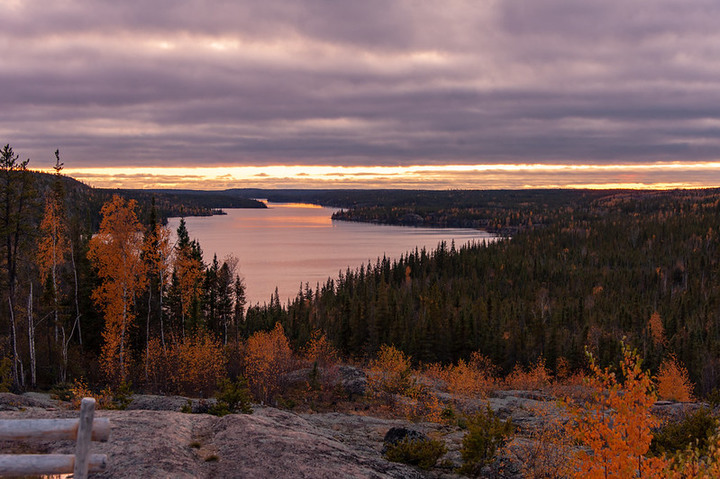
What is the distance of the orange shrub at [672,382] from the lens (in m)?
82.6

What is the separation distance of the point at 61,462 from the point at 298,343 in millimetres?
87311

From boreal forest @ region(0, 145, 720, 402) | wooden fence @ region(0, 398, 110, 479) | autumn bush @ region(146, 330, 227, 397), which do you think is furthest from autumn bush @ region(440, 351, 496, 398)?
wooden fence @ region(0, 398, 110, 479)

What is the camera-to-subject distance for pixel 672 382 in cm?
8969

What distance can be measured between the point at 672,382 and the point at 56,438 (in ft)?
352

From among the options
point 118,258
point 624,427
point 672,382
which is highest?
point 118,258

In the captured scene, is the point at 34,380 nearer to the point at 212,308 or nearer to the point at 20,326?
the point at 20,326

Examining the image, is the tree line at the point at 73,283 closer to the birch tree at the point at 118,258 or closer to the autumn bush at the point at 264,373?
the birch tree at the point at 118,258

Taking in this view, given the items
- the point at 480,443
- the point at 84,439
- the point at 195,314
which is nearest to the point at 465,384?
the point at 195,314

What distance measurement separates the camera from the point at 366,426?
33.3 meters

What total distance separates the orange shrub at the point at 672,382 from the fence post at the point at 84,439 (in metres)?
91.2

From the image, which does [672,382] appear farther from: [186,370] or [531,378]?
[186,370]

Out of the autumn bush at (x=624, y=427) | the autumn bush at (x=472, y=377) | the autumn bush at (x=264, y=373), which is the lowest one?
the autumn bush at (x=472, y=377)

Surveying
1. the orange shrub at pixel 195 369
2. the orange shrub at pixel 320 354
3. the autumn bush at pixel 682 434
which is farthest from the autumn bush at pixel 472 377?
the orange shrub at pixel 195 369

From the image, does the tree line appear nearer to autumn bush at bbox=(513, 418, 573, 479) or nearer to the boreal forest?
the boreal forest
